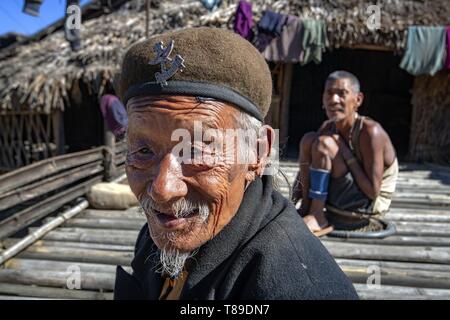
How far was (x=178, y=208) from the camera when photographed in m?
1.04

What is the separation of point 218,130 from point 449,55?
8.21 meters

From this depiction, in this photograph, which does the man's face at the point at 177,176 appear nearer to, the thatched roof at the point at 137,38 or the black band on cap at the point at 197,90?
the black band on cap at the point at 197,90

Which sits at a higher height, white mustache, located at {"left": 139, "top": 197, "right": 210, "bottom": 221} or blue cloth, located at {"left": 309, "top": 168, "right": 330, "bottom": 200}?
white mustache, located at {"left": 139, "top": 197, "right": 210, "bottom": 221}

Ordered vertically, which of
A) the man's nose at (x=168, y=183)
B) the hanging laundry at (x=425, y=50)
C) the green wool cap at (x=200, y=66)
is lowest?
the man's nose at (x=168, y=183)

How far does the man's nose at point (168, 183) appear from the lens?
0.99m

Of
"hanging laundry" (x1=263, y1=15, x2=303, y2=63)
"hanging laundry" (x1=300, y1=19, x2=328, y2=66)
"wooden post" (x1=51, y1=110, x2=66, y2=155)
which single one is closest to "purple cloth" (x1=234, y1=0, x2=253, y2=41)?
"hanging laundry" (x1=263, y1=15, x2=303, y2=63)

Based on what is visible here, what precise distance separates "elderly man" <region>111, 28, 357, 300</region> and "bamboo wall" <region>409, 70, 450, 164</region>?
8700 mm

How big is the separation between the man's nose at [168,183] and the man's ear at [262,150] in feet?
0.84

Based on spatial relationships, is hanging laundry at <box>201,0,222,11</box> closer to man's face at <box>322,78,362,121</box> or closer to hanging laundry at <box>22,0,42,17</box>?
hanging laundry at <box>22,0,42,17</box>

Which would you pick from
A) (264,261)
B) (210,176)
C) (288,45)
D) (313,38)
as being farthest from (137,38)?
(264,261)

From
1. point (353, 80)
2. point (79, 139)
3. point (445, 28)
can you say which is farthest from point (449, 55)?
point (79, 139)

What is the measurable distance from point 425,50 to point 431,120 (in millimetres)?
1829

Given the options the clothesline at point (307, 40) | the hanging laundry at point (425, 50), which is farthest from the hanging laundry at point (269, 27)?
the hanging laundry at point (425, 50)

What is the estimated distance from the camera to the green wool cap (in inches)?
39.6
